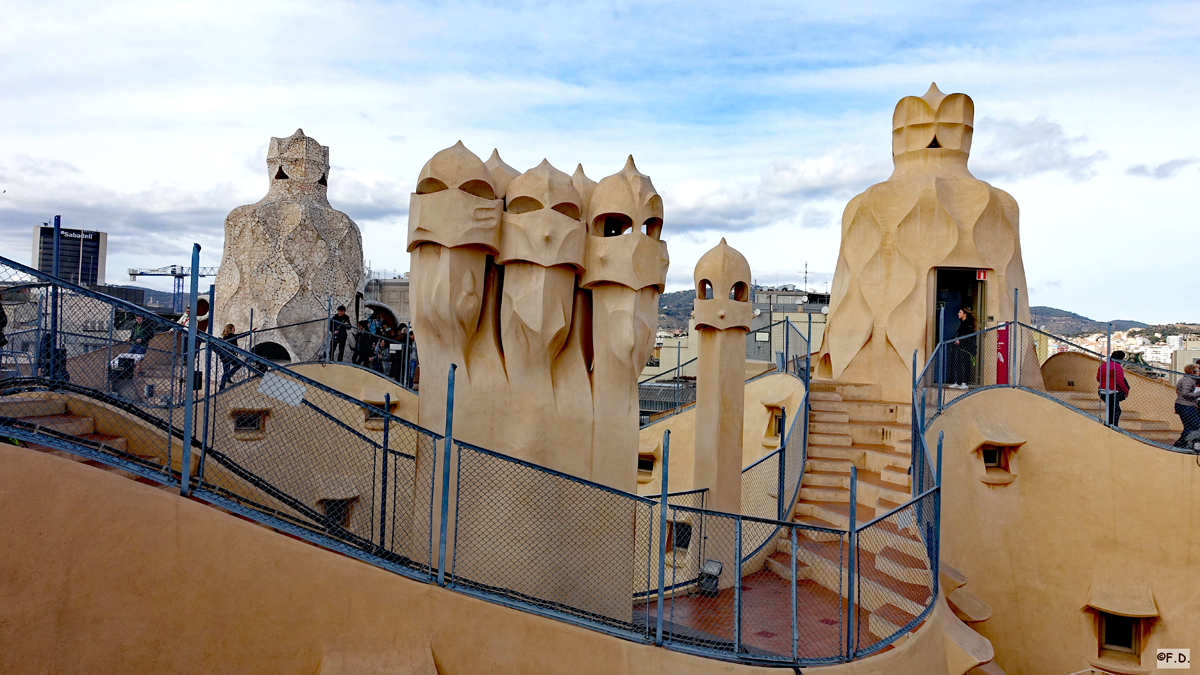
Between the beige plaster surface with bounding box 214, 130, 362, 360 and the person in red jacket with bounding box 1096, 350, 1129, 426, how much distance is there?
744 inches

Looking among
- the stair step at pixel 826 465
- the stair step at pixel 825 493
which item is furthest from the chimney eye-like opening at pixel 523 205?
the stair step at pixel 826 465

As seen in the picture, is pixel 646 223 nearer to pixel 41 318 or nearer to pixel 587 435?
pixel 587 435

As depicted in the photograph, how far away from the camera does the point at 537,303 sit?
8438mm

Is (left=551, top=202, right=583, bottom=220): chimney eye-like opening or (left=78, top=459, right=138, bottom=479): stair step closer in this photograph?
(left=78, top=459, right=138, bottom=479): stair step

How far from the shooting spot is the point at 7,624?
5.13 m

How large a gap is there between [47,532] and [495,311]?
15.6 feet

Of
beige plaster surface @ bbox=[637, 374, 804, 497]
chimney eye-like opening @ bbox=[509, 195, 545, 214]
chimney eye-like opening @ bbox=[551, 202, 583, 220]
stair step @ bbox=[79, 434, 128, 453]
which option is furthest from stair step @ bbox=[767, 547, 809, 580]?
stair step @ bbox=[79, 434, 128, 453]

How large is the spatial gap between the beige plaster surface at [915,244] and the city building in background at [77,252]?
1970 cm

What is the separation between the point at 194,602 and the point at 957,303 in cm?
1707

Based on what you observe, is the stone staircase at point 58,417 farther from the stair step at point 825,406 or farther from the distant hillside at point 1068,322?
the distant hillside at point 1068,322

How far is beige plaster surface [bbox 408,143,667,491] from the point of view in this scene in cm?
829

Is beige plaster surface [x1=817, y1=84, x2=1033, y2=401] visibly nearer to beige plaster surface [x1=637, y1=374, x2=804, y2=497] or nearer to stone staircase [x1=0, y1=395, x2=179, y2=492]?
beige plaster surface [x1=637, y1=374, x2=804, y2=497]

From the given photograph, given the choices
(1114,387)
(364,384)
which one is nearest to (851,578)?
(1114,387)

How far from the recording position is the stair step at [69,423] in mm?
7496
